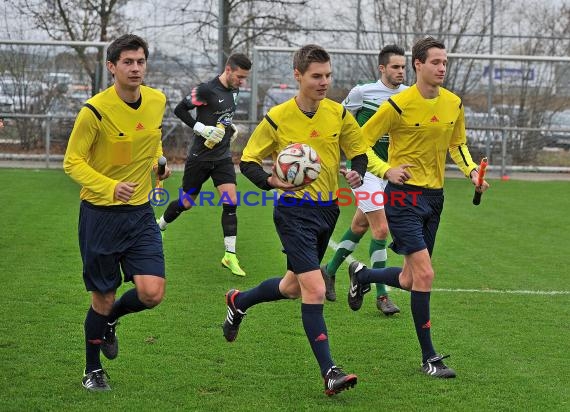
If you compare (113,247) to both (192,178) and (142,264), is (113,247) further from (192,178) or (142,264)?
(192,178)

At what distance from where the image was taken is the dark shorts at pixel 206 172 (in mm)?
10359

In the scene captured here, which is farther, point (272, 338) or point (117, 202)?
point (272, 338)

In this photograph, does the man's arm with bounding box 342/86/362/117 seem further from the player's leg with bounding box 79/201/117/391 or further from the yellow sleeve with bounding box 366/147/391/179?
the player's leg with bounding box 79/201/117/391

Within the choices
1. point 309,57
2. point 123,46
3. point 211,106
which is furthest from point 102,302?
point 211,106

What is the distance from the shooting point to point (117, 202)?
5.63m

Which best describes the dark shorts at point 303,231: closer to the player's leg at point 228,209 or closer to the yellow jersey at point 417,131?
the yellow jersey at point 417,131

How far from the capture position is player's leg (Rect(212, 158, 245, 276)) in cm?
966

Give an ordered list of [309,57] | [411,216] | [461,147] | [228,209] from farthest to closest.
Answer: [228,209] → [461,147] → [411,216] → [309,57]

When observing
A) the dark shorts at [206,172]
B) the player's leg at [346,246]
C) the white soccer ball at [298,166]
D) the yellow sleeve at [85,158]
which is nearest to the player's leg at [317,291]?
the white soccer ball at [298,166]

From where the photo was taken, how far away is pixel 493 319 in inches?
305

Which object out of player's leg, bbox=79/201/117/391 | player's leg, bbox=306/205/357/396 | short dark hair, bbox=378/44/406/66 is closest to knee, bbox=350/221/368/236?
short dark hair, bbox=378/44/406/66

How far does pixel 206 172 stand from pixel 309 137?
4581 millimetres

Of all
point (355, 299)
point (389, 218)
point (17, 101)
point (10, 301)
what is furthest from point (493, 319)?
point (17, 101)

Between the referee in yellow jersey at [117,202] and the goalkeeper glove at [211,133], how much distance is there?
13.5 ft
